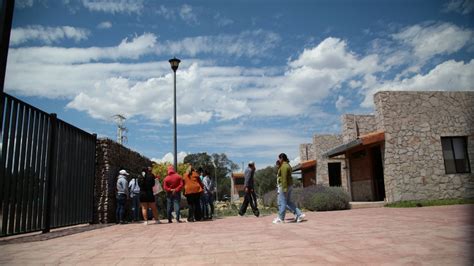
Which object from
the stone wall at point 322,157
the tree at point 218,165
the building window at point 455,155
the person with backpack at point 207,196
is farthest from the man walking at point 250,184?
the tree at point 218,165

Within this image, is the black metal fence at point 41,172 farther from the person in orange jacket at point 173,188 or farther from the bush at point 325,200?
the bush at point 325,200

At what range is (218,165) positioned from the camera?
76438mm

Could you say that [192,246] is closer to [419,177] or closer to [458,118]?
[419,177]

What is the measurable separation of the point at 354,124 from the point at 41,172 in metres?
17.0

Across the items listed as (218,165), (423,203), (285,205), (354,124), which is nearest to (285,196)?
(285,205)

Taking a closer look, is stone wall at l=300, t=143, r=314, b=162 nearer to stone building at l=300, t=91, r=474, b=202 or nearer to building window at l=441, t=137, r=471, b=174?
stone building at l=300, t=91, r=474, b=202

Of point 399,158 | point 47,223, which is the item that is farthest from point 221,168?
point 47,223

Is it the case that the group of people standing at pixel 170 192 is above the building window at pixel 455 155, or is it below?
below

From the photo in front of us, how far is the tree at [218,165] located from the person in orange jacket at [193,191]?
5767 cm

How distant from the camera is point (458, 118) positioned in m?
15.1

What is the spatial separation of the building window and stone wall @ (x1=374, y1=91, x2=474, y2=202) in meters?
0.24

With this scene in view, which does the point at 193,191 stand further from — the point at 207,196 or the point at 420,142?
the point at 420,142

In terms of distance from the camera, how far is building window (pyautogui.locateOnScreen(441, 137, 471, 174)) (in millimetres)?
14898

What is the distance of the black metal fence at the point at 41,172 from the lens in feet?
20.9
